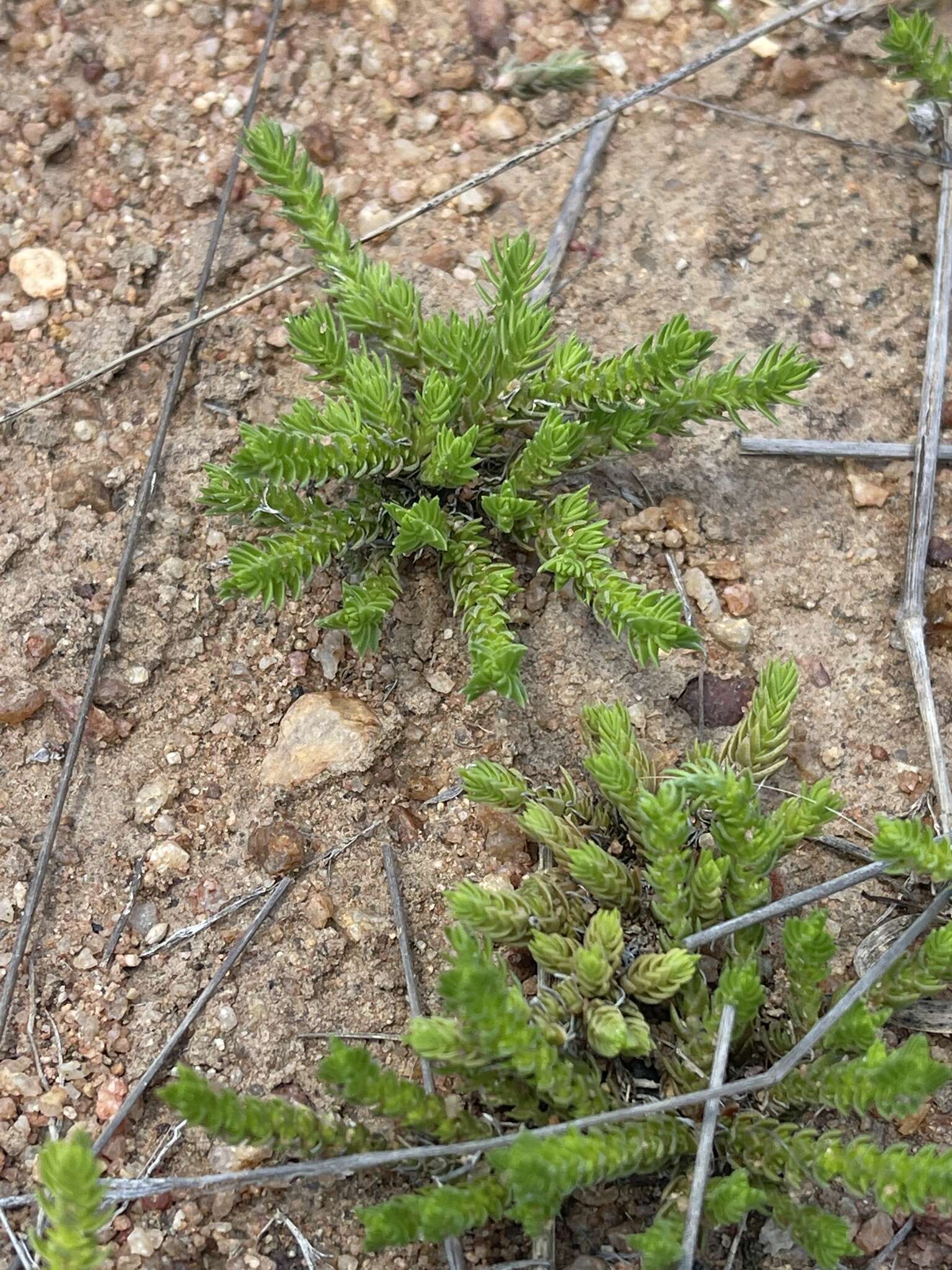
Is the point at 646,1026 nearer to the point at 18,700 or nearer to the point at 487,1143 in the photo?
the point at 487,1143

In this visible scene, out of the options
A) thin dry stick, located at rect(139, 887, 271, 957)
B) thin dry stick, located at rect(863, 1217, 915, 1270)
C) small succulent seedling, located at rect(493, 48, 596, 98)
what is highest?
small succulent seedling, located at rect(493, 48, 596, 98)

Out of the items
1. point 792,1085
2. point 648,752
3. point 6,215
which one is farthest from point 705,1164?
point 6,215

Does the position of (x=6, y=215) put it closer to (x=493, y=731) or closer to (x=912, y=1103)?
(x=493, y=731)

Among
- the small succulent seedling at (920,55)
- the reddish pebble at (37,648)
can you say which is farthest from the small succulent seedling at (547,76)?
the reddish pebble at (37,648)

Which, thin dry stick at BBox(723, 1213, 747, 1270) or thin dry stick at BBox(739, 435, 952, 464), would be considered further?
thin dry stick at BBox(739, 435, 952, 464)

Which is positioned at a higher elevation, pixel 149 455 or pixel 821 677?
pixel 149 455

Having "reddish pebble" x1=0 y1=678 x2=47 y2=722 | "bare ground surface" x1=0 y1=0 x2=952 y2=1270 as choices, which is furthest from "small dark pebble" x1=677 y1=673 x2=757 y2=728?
"reddish pebble" x1=0 y1=678 x2=47 y2=722

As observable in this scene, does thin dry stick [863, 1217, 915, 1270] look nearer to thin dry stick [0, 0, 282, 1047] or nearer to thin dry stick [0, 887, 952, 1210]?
thin dry stick [0, 887, 952, 1210]

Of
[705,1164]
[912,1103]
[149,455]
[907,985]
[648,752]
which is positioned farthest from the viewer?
[149,455]
